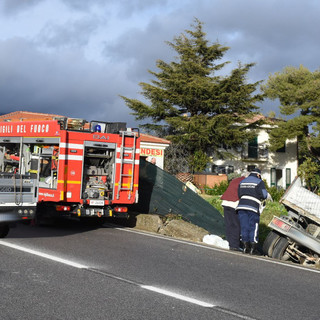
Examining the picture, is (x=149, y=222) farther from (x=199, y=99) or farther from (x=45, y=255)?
(x=199, y=99)

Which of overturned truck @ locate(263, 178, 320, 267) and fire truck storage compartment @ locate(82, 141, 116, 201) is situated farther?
fire truck storage compartment @ locate(82, 141, 116, 201)

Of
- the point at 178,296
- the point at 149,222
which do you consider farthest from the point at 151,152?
the point at 178,296

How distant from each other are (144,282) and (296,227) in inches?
144

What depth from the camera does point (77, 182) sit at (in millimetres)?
11586

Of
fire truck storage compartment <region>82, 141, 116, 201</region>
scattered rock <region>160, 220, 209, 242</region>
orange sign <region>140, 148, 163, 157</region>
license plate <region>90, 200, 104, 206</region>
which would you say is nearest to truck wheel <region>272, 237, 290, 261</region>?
scattered rock <region>160, 220, 209, 242</region>

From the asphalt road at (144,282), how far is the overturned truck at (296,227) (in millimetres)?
630

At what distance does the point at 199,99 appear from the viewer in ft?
127

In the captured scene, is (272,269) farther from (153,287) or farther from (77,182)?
(77,182)

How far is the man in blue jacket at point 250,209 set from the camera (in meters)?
9.40

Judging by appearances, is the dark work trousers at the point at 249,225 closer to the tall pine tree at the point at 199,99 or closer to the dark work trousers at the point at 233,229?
the dark work trousers at the point at 233,229

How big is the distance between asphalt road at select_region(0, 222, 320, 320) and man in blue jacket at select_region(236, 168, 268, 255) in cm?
42

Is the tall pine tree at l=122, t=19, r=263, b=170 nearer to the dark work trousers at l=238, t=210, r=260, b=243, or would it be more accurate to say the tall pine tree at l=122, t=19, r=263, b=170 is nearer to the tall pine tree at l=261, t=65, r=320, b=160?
the tall pine tree at l=261, t=65, r=320, b=160

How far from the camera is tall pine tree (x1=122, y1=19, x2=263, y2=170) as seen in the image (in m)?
37.9

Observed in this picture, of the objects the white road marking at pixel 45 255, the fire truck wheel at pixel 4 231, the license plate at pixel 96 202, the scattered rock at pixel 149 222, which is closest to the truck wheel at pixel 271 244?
the scattered rock at pixel 149 222
